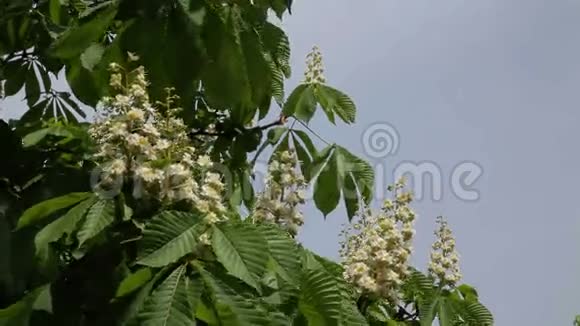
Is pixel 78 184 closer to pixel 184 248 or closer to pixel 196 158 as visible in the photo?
pixel 196 158

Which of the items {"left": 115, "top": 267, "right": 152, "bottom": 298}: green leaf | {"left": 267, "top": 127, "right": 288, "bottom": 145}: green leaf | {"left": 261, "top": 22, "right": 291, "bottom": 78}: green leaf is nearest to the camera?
{"left": 115, "top": 267, "right": 152, "bottom": 298}: green leaf

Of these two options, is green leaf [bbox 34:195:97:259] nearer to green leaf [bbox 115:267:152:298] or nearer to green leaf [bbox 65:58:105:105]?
green leaf [bbox 115:267:152:298]

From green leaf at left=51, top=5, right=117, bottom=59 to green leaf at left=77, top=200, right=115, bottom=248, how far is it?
0.38 meters

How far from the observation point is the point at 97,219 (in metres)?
1.64

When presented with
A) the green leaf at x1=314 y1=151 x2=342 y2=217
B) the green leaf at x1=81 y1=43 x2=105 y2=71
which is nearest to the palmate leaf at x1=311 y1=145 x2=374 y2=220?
the green leaf at x1=314 y1=151 x2=342 y2=217

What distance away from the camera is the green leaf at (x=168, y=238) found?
151cm

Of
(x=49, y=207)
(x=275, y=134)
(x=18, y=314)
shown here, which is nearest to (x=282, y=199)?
(x=275, y=134)

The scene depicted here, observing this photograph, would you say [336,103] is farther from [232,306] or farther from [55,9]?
[232,306]

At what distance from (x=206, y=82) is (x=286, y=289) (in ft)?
1.46

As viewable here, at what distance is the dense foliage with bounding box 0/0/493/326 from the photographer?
5.09ft

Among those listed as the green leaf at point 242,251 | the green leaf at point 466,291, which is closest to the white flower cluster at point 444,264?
the green leaf at point 466,291

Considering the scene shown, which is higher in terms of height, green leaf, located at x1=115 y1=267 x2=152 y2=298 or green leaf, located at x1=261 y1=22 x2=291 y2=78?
green leaf, located at x1=261 y1=22 x2=291 y2=78

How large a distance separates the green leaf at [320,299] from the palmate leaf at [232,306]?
0.23 meters

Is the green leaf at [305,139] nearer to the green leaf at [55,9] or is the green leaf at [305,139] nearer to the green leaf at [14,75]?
the green leaf at [55,9]
